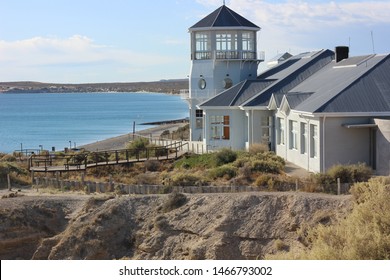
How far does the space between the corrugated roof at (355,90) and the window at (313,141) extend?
85 centimetres

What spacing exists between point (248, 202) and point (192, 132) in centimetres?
2150

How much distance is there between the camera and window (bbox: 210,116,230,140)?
42.3m

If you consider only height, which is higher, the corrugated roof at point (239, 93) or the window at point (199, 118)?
the corrugated roof at point (239, 93)

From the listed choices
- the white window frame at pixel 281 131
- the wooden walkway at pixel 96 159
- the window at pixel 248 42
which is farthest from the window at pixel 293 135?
the window at pixel 248 42

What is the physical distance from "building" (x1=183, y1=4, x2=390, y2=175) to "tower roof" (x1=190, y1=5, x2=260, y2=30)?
11.0 ft

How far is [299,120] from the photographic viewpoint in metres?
33.7

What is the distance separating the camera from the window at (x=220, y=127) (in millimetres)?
42281

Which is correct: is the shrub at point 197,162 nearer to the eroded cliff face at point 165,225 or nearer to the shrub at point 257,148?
the shrub at point 257,148

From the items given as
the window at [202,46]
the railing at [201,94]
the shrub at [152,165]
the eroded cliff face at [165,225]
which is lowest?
the eroded cliff face at [165,225]

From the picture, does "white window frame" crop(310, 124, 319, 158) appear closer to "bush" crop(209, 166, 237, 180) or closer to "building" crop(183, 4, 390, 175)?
"building" crop(183, 4, 390, 175)

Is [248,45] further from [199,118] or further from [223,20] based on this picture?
[199,118]

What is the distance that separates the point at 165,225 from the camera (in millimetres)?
25766

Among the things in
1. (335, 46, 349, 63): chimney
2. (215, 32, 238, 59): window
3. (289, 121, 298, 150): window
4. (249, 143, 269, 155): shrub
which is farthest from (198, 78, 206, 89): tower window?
(289, 121, 298, 150): window

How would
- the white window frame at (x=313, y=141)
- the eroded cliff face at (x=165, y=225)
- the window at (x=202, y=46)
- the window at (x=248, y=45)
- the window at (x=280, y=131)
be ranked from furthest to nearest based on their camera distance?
1. the window at (x=248, y=45)
2. the window at (x=202, y=46)
3. the window at (x=280, y=131)
4. the white window frame at (x=313, y=141)
5. the eroded cliff face at (x=165, y=225)
